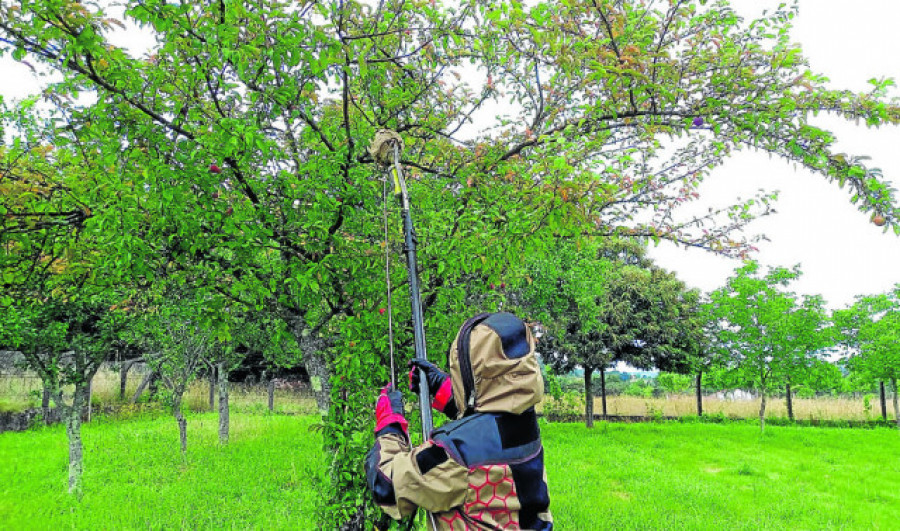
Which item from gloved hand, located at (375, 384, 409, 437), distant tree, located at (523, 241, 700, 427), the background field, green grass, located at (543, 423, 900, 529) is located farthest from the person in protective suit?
the background field

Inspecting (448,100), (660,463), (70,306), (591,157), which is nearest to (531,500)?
(591,157)

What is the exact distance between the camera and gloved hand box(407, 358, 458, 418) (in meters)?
2.42

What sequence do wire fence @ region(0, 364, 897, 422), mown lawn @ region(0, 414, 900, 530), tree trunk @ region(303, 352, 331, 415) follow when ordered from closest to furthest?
tree trunk @ region(303, 352, 331, 415)
mown lawn @ region(0, 414, 900, 530)
wire fence @ region(0, 364, 897, 422)

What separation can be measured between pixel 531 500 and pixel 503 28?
2661 mm

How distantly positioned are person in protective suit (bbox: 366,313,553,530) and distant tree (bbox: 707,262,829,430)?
15983mm

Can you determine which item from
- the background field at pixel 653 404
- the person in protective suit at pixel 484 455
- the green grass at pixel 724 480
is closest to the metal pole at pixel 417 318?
the person in protective suit at pixel 484 455

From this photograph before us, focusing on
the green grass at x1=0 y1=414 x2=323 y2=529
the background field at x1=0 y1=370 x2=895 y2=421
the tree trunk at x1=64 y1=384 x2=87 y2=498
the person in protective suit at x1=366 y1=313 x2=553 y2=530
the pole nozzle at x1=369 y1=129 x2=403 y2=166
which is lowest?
the background field at x1=0 y1=370 x2=895 y2=421

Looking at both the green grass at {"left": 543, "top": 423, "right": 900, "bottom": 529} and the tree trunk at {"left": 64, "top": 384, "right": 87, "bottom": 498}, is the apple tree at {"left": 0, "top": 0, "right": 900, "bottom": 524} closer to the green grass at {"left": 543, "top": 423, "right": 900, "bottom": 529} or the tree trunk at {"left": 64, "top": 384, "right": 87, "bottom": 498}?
the green grass at {"left": 543, "top": 423, "right": 900, "bottom": 529}

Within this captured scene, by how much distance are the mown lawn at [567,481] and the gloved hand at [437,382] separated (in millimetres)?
1367

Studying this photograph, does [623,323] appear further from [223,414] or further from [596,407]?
[223,414]

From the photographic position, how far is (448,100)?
4.10 m

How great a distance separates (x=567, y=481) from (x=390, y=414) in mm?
7969

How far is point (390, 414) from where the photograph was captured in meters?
2.32

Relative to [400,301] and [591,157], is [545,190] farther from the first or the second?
[400,301]
